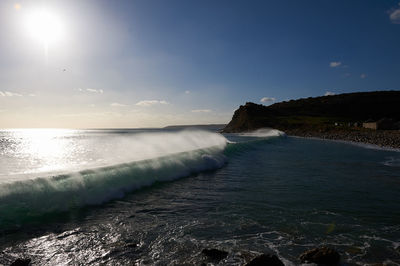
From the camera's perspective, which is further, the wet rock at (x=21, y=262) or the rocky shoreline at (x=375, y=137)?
the rocky shoreline at (x=375, y=137)

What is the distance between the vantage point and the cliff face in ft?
427

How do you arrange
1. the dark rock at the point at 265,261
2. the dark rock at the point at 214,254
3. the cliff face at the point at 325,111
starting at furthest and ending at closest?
the cliff face at the point at 325,111
the dark rock at the point at 214,254
the dark rock at the point at 265,261

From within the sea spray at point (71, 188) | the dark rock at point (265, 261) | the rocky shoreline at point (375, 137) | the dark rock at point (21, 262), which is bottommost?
the rocky shoreline at point (375, 137)

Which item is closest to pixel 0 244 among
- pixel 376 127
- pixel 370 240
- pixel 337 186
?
pixel 370 240

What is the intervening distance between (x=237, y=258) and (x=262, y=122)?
402ft

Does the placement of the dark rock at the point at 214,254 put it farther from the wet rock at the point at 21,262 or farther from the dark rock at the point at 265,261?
the wet rock at the point at 21,262

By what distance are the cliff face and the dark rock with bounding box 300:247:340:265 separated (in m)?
112

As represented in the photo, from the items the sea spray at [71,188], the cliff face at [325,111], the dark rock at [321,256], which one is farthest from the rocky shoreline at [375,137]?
the cliff face at [325,111]

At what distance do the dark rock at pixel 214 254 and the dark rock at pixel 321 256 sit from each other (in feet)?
5.82

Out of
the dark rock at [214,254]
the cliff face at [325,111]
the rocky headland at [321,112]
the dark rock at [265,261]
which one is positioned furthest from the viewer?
the cliff face at [325,111]

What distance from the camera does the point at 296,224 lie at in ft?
26.8

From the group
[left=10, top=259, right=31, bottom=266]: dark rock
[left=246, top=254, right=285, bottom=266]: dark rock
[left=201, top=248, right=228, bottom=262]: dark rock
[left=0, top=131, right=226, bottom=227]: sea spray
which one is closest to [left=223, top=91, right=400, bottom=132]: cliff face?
[left=0, top=131, right=226, bottom=227]: sea spray

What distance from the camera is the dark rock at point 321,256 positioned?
18.9ft

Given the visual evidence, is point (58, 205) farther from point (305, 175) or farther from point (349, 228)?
point (305, 175)
